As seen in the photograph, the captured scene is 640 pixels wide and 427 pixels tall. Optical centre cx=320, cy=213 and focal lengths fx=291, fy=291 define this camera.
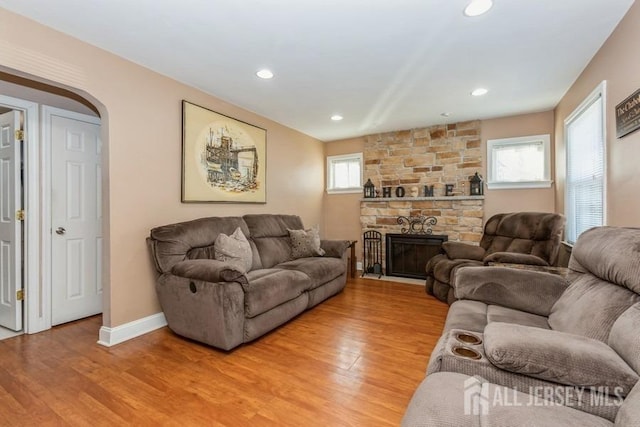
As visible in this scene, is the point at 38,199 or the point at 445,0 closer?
the point at 445,0

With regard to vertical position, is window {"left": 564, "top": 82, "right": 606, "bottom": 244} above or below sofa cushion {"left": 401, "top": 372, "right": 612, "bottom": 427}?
above

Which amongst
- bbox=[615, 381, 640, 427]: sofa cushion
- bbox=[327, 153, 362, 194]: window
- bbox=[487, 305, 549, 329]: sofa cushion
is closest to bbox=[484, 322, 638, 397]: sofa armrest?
bbox=[615, 381, 640, 427]: sofa cushion

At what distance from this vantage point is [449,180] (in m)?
4.52

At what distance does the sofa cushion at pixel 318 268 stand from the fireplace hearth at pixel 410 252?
142 centimetres

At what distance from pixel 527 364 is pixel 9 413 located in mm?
2523

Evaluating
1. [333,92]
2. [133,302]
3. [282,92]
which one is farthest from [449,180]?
[133,302]

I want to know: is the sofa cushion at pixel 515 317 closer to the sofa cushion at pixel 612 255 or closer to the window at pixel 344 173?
the sofa cushion at pixel 612 255

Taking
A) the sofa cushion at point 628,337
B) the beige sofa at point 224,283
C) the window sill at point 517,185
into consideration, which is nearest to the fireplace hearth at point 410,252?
the window sill at point 517,185

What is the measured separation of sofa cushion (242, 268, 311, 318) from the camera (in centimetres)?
232

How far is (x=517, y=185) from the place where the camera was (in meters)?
4.07

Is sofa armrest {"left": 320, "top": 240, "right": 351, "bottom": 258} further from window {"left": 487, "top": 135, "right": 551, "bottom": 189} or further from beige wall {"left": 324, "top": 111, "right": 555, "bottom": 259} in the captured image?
window {"left": 487, "top": 135, "right": 551, "bottom": 189}

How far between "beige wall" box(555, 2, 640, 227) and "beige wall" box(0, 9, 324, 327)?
2.85m

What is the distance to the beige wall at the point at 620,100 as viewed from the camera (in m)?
1.88

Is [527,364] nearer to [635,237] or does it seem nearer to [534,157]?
[635,237]
